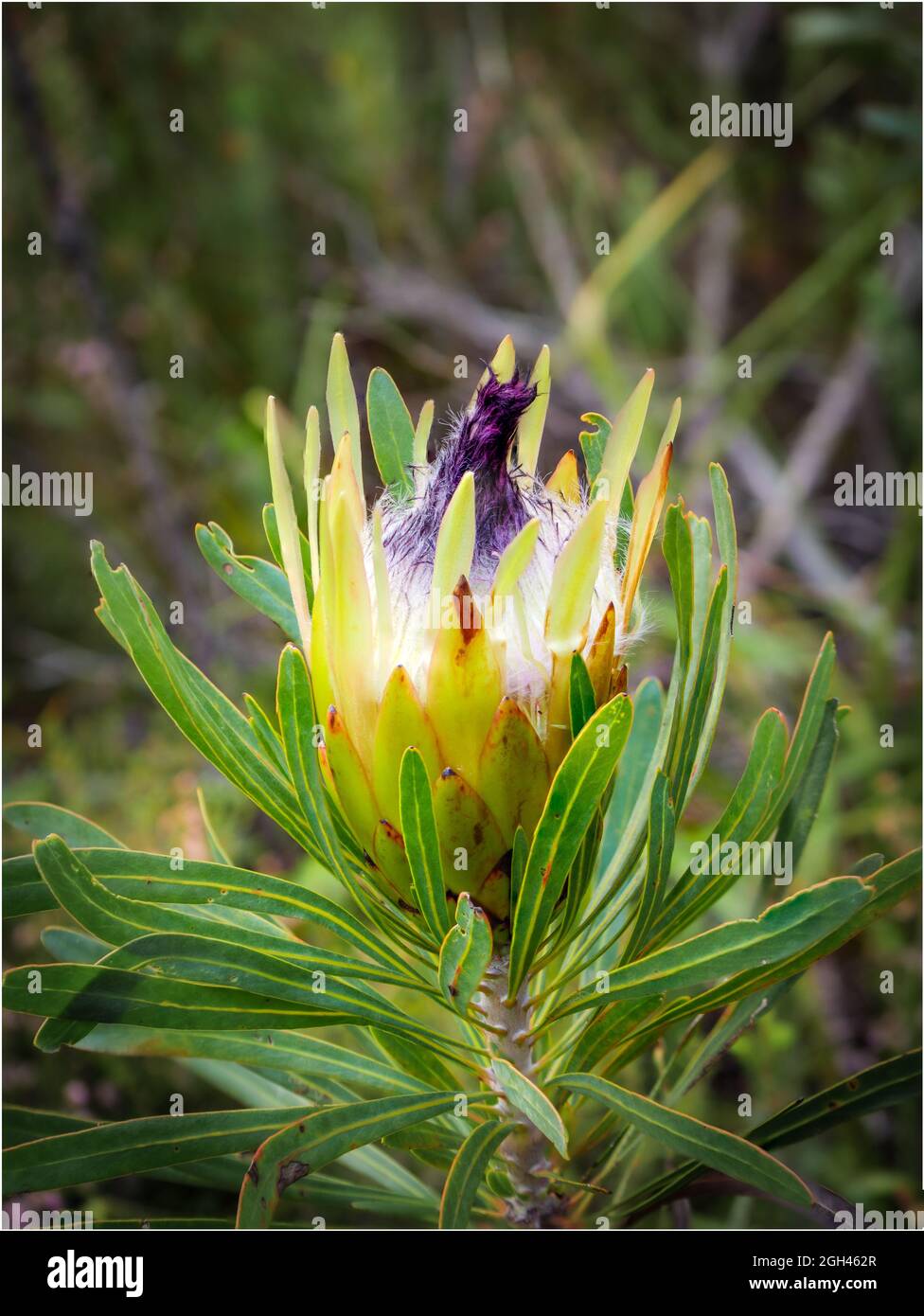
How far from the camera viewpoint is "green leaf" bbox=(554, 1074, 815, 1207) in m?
0.53

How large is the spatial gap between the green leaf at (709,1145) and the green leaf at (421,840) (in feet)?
0.45

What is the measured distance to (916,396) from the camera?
1.83m

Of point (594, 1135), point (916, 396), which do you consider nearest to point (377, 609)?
point (594, 1135)

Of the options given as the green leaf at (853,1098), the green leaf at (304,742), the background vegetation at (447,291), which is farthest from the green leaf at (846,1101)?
the background vegetation at (447,291)

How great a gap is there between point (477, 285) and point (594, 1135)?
2202 millimetres

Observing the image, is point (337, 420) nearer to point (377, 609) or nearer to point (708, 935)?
point (377, 609)

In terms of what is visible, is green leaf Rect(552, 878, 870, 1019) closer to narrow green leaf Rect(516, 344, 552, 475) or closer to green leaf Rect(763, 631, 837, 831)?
green leaf Rect(763, 631, 837, 831)

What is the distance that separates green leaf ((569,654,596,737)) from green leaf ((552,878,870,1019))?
13 centimetres

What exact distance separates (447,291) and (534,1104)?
2.12 meters

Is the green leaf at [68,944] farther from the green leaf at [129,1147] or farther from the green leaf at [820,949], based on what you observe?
the green leaf at [820,949]

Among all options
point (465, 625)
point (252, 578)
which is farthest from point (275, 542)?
point (465, 625)

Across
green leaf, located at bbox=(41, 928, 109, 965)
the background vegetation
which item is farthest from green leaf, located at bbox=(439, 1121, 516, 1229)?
the background vegetation

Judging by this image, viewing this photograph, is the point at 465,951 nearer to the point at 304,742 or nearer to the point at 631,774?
the point at 304,742

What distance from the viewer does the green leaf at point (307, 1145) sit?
0.53 metres
